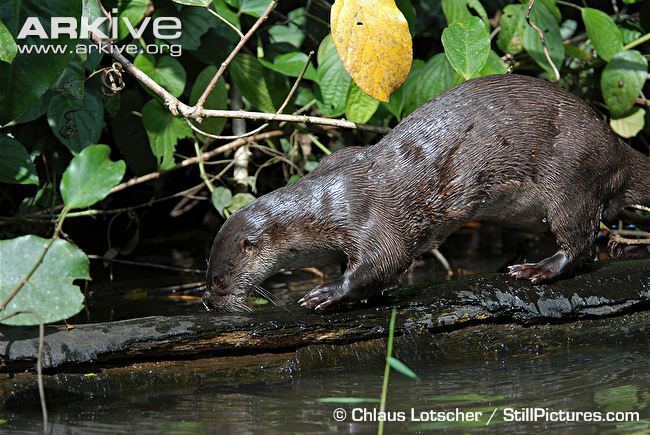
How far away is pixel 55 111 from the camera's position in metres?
4.06

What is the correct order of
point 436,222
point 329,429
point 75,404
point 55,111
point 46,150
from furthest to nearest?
1. point 46,150
2. point 55,111
3. point 436,222
4. point 75,404
5. point 329,429

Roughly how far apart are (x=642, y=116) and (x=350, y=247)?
85.0 inches

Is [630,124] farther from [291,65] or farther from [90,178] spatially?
[90,178]

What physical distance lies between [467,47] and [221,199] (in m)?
1.40

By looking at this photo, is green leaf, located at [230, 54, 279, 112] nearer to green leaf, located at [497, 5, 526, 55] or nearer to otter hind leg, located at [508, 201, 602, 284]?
green leaf, located at [497, 5, 526, 55]

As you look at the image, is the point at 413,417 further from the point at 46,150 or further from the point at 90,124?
the point at 46,150

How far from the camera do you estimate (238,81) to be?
4340 mm

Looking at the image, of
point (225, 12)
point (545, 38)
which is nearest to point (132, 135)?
point (225, 12)

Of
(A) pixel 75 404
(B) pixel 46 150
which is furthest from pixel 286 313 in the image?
(B) pixel 46 150

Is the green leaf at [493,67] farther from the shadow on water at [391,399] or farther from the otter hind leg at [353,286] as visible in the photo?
the shadow on water at [391,399]

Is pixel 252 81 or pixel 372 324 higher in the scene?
pixel 252 81

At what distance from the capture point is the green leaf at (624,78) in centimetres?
445

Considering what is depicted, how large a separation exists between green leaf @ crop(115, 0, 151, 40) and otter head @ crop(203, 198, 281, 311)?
1.33m

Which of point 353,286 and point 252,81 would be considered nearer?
point 353,286
